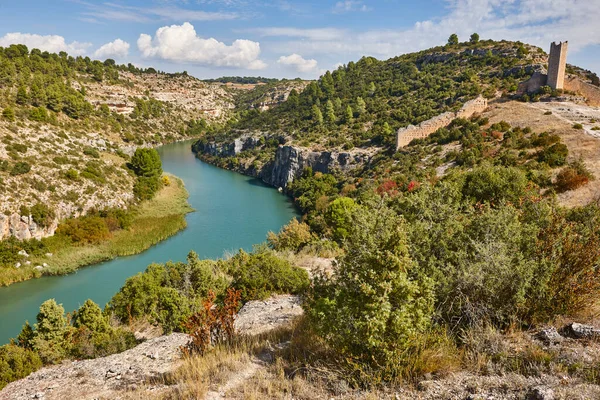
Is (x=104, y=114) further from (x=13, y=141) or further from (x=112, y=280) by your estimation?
(x=112, y=280)

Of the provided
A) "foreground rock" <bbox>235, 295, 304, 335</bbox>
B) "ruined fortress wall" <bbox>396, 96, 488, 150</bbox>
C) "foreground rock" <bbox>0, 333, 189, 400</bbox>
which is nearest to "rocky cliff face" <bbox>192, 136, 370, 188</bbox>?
"ruined fortress wall" <bbox>396, 96, 488, 150</bbox>

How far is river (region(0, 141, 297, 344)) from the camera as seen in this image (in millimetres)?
22047

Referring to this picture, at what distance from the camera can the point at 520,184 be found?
15.7 m

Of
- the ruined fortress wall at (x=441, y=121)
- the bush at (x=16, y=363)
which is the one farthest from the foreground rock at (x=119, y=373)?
the ruined fortress wall at (x=441, y=121)

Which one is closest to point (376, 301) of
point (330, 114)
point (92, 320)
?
point (92, 320)

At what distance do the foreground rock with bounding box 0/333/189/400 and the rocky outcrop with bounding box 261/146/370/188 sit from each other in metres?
37.6

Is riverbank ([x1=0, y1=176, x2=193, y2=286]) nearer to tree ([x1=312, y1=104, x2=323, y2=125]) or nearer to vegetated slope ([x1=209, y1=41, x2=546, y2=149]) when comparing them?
vegetated slope ([x1=209, y1=41, x2=546, y2=149])

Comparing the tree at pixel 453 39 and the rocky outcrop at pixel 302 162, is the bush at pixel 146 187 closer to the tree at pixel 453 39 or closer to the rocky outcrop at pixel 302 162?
the rocky outcrop at pixel 302 162

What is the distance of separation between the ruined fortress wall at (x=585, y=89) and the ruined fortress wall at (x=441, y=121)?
7.88m

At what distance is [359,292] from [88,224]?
3110 centimetres

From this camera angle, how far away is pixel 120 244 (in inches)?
1163

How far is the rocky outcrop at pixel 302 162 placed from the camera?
45.6 meters

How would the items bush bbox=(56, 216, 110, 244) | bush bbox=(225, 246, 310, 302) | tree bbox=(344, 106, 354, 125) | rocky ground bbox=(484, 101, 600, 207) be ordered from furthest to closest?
tree bbox=(344, 106, 354, 125) → bush bbox=(56, 216, 110, 244) → rocky ground bbox=(484, 101, 600, 207) → bush bbox=(225, 246, 310, 302)

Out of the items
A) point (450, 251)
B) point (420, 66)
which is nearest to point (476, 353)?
point (450, 251)
